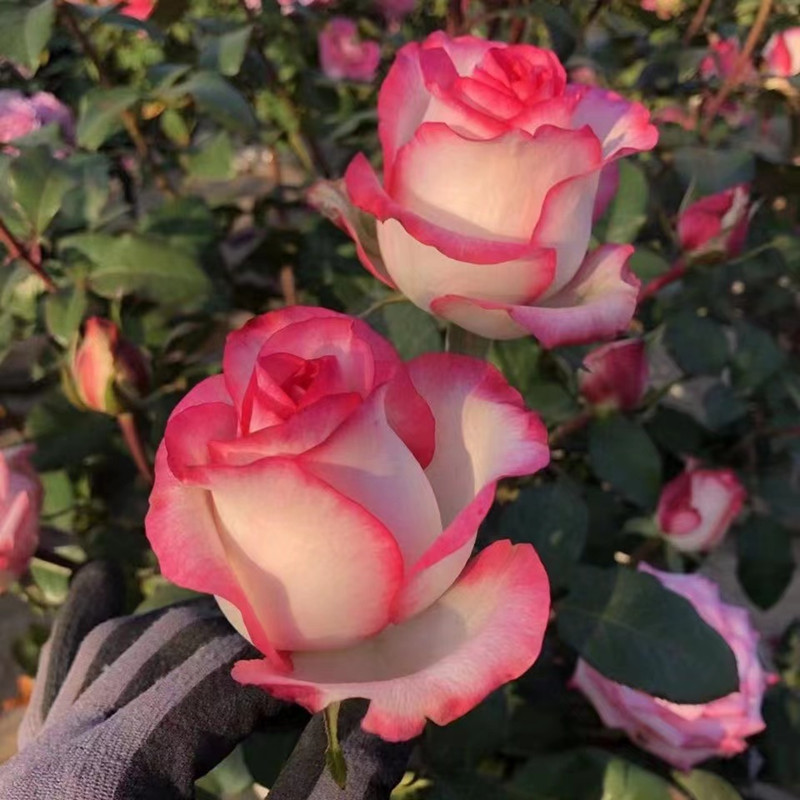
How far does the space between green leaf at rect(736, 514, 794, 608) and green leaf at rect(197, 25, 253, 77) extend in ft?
2.68

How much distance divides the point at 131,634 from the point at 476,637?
0.76ft

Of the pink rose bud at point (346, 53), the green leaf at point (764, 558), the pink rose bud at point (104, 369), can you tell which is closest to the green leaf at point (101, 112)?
the pink rose bud at point (104, 369)

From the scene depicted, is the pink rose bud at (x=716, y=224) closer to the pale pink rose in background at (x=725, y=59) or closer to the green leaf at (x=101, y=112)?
the pale pink rose in background at (x=725, y=59)

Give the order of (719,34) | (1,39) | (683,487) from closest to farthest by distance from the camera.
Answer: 1. (1,39)
2. (683,487)
3. (719,34)

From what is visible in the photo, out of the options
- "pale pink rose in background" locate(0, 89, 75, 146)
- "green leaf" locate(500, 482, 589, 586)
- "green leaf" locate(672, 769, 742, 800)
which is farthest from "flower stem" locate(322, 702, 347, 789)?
"pale pink rose in background" locate(0, 89, 75, 146)

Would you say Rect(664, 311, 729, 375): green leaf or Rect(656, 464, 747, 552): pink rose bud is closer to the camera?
Rect(656, 464, 747, 552): pink rose bud

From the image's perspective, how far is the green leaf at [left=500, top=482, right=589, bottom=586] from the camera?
0.58m

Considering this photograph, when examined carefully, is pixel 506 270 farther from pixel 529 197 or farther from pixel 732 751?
pixel 732 751

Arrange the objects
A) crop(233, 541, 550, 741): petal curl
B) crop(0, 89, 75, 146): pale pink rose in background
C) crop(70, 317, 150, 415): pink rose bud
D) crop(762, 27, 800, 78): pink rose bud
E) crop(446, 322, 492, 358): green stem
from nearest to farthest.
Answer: crop(233, 541, 550, 741): petal curl, crop(446, 322, 492, 358): green stem, crop(70, 317, 150, 415): pink rose bud, crop(0, 89, 75, 146): pale pink rose in background, crop(762, 27, 800, 78): pink rose bud

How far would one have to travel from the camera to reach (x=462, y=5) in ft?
2.73

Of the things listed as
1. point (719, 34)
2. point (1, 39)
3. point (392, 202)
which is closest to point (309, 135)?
point (1, 39)

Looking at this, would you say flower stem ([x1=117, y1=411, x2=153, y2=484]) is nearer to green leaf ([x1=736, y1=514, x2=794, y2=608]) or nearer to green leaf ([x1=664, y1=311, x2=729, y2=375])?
green leaf ([x1=664, y1=311, x2=729, y2=375])

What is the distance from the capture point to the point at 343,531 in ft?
0.96

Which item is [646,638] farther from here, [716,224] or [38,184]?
[38,184]
